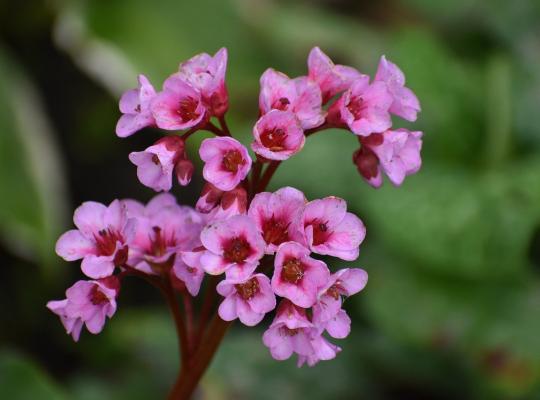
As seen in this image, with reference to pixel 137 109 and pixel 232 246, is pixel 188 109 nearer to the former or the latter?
pixel 137 109

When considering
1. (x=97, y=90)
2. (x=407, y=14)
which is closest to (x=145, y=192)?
(x=97, y=90)

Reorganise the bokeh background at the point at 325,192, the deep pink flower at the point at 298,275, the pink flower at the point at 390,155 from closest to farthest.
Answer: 1. the deep pink flower at the point at 298,275
2. the pink flower at the point at 390,155
3. the bokeh background at the point at 325,192

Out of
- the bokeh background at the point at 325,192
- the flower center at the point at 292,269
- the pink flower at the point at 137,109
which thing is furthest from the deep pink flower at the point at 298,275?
the bokeh background at the point at 325,192

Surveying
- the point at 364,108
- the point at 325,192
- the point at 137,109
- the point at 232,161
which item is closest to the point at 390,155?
the point at 364,108

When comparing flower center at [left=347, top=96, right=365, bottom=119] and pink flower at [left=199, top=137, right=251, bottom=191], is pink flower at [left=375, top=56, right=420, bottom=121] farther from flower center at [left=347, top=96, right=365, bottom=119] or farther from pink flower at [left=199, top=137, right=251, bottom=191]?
pink flower at [left=199, top=137, right=251, bottom=191]

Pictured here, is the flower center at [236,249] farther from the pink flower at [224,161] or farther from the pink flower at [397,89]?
the pink flower at [397,89]

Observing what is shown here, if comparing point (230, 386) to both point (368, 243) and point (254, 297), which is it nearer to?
point (368, 243)

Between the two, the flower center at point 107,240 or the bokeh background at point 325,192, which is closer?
the flower center at point 107,240

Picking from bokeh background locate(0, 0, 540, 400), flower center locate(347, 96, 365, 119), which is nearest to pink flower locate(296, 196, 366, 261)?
flower center locate(347, 96, 365, 119)

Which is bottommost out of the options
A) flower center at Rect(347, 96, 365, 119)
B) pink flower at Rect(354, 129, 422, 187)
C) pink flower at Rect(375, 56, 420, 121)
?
pink flower at Rect(354, 129, 422, 187)

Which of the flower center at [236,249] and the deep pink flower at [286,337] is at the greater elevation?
the flower center at [236,249]
